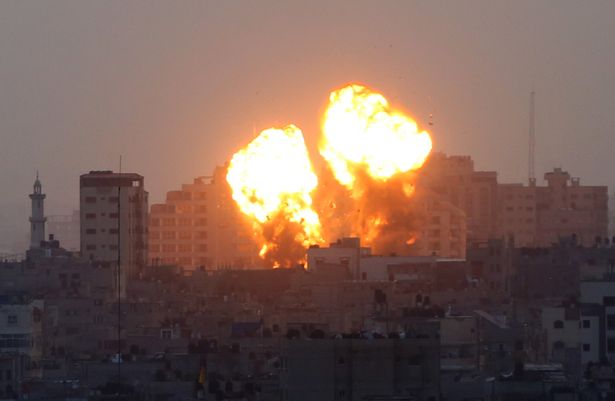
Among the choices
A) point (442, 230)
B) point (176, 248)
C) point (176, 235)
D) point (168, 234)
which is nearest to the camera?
point (442, 230)

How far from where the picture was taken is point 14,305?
10600 cm

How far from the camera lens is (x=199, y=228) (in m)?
195

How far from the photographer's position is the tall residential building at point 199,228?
18550 cm

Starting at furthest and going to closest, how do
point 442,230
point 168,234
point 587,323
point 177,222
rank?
1. point 177,222
2. point 168,234
3. point 442,230
4. point 587,323

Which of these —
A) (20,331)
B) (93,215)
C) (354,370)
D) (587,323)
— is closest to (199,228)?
(93,215)

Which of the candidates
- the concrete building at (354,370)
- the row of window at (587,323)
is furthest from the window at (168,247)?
the concrete building at (354,370)

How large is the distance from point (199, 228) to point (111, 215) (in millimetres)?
37231

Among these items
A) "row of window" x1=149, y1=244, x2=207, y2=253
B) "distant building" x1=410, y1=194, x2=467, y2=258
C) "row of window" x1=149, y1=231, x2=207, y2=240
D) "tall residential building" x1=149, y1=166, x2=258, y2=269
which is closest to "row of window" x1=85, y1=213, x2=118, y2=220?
"distant building" x1=410, y1=194, x2=467, y2=258

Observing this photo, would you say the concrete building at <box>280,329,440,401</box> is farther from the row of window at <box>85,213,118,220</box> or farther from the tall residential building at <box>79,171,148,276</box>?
the row of window at <box>85,213,118,220</box>

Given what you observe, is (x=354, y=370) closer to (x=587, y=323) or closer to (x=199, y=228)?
(x=587, y=323)

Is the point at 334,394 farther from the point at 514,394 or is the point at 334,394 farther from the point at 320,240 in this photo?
the point at 320,240

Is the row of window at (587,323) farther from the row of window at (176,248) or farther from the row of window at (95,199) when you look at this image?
the row of window at (176,248)

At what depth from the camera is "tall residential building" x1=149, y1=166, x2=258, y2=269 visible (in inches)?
7303

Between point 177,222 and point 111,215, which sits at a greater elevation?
point 177,222
